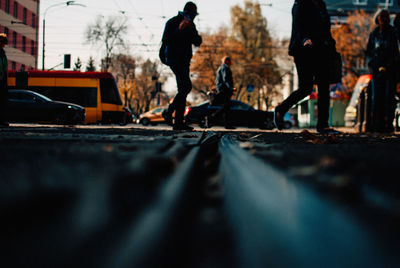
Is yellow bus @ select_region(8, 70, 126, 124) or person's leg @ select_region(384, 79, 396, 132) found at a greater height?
yellow bus @ select_region(8, 70, 126, 124)

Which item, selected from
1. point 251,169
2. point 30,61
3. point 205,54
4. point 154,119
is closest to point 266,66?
point 205,54

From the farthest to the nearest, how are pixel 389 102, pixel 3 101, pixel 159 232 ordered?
pixel 3 101
pixel 389 102
pixel 159 232

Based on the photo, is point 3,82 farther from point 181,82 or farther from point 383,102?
point 383,102

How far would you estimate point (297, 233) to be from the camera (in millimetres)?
617

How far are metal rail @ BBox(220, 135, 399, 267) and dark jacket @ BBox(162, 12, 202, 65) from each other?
5.98m

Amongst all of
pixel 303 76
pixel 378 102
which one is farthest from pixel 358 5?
pixel 303 76

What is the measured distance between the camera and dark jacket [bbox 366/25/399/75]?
23.1ft

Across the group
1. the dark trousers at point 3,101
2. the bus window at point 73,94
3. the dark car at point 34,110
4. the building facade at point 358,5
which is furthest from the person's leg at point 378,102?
the building facade at point 358,5

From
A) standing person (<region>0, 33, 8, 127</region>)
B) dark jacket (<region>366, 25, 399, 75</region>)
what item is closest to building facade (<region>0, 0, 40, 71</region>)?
standing person (<region>0, 33, 8, 127</region>)

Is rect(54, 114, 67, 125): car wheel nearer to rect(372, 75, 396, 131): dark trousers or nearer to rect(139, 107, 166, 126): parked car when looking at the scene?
rect(372, 75, 396, 131): dark trousers

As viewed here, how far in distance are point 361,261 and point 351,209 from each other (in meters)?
0.22

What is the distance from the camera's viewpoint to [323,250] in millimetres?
557

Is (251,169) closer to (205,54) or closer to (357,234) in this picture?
(357,234)

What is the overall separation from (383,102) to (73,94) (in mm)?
17688
